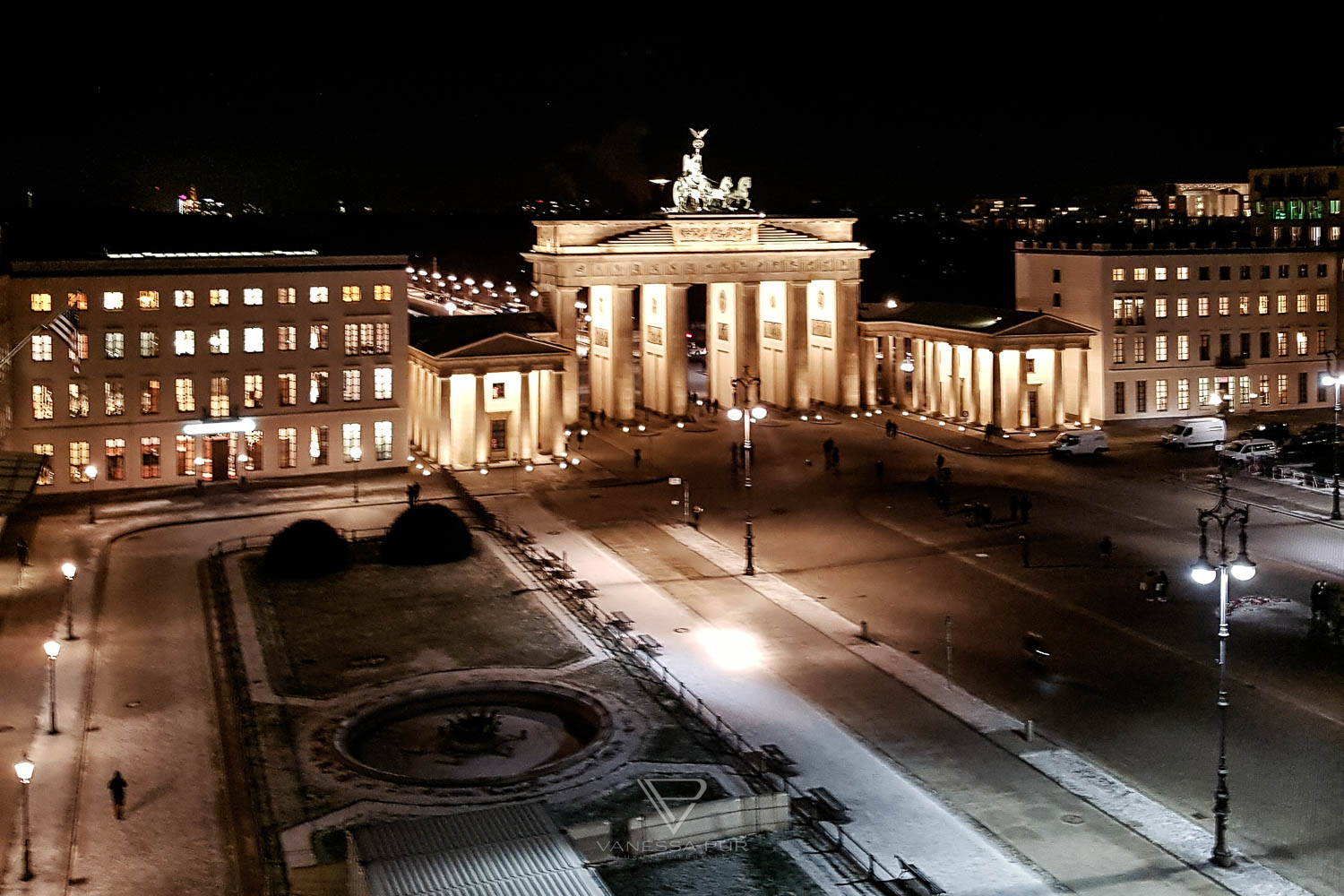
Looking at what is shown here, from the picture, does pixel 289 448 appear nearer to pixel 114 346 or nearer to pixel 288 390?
pixel 288 390

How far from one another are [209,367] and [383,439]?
9.14m

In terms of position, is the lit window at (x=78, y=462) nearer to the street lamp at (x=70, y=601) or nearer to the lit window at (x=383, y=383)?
the lit window at (x=383, y=383)

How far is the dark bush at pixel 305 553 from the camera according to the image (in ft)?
175

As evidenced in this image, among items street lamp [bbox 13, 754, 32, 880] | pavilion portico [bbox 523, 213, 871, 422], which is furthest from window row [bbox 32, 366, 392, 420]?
street lamp [bbox 13, 754, 32, 880]

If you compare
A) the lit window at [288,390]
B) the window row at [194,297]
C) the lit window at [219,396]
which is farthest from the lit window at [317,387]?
the lit window at [219,396]

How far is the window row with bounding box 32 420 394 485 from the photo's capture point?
2783 inches

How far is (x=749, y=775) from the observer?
33719 mm

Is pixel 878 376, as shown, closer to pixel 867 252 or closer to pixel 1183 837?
pixel 867 252

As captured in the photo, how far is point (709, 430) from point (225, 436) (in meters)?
28.0

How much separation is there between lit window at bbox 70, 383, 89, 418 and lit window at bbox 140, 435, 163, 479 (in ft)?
9.66

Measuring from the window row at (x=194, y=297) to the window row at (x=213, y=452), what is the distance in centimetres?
613

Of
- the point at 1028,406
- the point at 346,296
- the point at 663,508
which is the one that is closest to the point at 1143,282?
the point at 1028,406

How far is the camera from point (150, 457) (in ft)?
236

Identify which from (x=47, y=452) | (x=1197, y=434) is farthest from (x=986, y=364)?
(x=47, y=452)
